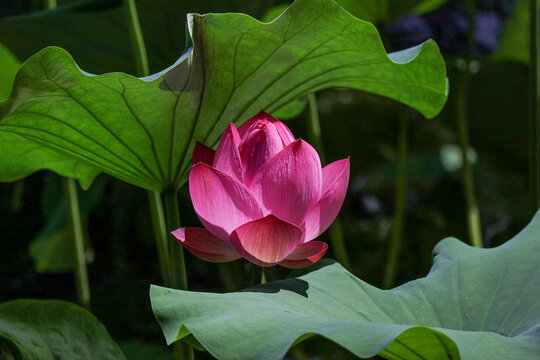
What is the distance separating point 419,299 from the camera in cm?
62

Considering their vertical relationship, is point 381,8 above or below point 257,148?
above

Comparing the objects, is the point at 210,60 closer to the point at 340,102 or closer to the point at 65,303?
the point at 65,303

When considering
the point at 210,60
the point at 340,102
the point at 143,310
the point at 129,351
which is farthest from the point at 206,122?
the point at 340,102

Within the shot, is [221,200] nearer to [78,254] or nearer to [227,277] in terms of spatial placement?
[78,254]

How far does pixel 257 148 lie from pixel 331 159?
1.19m

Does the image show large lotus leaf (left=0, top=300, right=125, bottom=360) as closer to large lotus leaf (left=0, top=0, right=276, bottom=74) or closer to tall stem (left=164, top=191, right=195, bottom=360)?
tall stem (left=164, top=191, right=195, bottom=360)

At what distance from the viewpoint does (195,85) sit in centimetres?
58

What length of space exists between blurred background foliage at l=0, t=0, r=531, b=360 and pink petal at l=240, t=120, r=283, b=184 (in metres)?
0.43

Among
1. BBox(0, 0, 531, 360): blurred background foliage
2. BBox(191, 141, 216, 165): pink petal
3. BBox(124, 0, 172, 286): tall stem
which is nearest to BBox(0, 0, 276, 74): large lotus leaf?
BBox(0, 0, 531, 360): blurred background foliage

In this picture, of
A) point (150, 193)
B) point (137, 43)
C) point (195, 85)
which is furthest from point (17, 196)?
point (195, 85)

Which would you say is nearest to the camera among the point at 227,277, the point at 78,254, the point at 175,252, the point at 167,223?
the point at 175,252

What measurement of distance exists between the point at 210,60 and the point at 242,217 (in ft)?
0.51

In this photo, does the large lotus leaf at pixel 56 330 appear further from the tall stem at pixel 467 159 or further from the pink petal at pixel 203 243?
the tall stem at pixel 467 159

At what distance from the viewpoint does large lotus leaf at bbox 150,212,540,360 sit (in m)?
0.44
